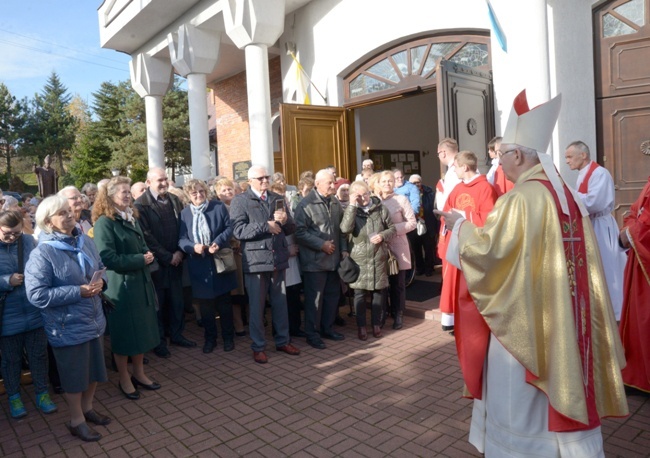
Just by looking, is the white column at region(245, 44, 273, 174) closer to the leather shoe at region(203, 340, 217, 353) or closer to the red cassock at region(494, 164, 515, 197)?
the leather shoe at region(203, 340, 217, 353)

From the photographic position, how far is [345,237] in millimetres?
5883

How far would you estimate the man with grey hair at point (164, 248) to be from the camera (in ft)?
18.5

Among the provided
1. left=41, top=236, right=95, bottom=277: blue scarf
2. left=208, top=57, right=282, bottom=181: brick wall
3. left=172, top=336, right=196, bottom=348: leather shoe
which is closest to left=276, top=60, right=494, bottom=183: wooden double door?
left=172, top=336, right=196, bottom=348: leather shoe

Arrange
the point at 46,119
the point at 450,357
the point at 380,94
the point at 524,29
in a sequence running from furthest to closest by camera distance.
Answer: the point at 46,119 → the point at 380,94 → the point at 524,29 → the point at 450,357

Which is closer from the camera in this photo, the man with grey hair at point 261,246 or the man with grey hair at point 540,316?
the man with grey hair at point 540,316

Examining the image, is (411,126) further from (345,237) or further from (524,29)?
(345,237)

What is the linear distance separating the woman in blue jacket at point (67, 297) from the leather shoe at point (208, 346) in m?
1.85

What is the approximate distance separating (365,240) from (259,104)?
532 centimetres

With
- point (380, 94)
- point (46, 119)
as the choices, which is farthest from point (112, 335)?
point (46, 119)

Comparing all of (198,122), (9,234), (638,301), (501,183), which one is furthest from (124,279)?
(198,122)

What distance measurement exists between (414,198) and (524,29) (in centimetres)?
265

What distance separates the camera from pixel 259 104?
1011cm

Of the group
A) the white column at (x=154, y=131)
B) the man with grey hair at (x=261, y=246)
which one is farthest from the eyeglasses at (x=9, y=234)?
the white column at (x=154, y=131)

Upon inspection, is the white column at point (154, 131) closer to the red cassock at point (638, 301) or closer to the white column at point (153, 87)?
the white column at point (153, 87)
